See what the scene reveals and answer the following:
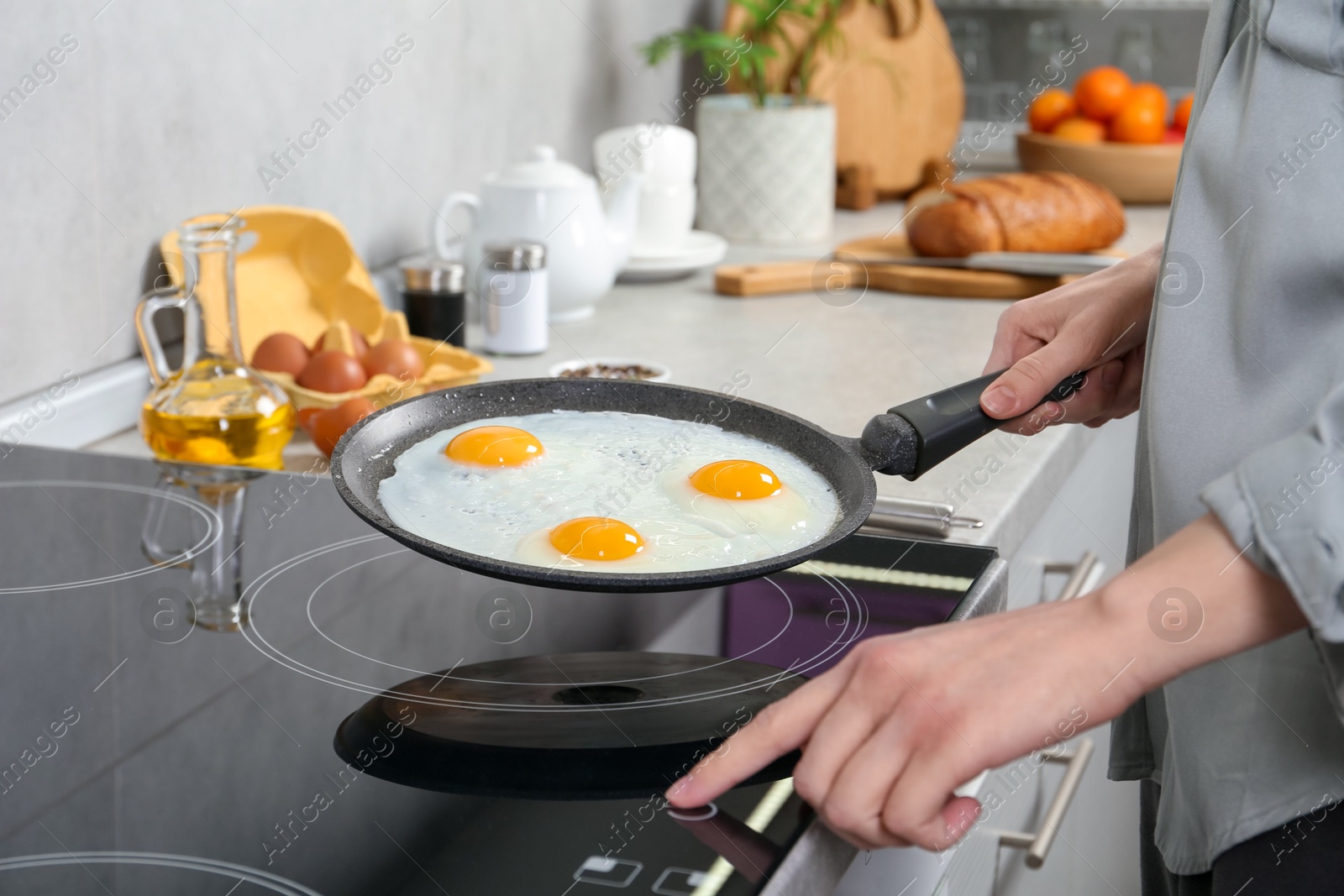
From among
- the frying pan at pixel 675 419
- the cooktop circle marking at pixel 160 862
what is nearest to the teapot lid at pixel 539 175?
the frying pan at pixel 675 419

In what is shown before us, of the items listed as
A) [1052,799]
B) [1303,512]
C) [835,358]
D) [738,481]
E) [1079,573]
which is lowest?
[1052,799]

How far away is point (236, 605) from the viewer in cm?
78

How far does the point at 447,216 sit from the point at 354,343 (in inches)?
13.2

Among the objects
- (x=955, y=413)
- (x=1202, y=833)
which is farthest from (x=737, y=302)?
(x=1202, y=833)

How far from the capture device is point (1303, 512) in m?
0.47

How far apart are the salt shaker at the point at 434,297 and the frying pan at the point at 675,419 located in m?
0.51

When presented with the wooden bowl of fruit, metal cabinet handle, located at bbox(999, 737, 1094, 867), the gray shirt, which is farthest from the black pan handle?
the wooden bowl of fruit

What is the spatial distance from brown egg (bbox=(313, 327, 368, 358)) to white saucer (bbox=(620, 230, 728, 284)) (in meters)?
0.59

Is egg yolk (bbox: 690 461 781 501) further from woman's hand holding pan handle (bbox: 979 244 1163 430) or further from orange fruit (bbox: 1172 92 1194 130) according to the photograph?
orange fruit (bbox: 1172 92 1194 130)

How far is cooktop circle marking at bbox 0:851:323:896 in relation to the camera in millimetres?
511

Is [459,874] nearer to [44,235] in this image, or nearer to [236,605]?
[236,605]

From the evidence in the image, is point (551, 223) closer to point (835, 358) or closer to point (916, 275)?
point (835, 358)

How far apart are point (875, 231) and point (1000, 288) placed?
0.48 m

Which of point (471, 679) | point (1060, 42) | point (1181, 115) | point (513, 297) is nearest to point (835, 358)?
point (513, 297)
